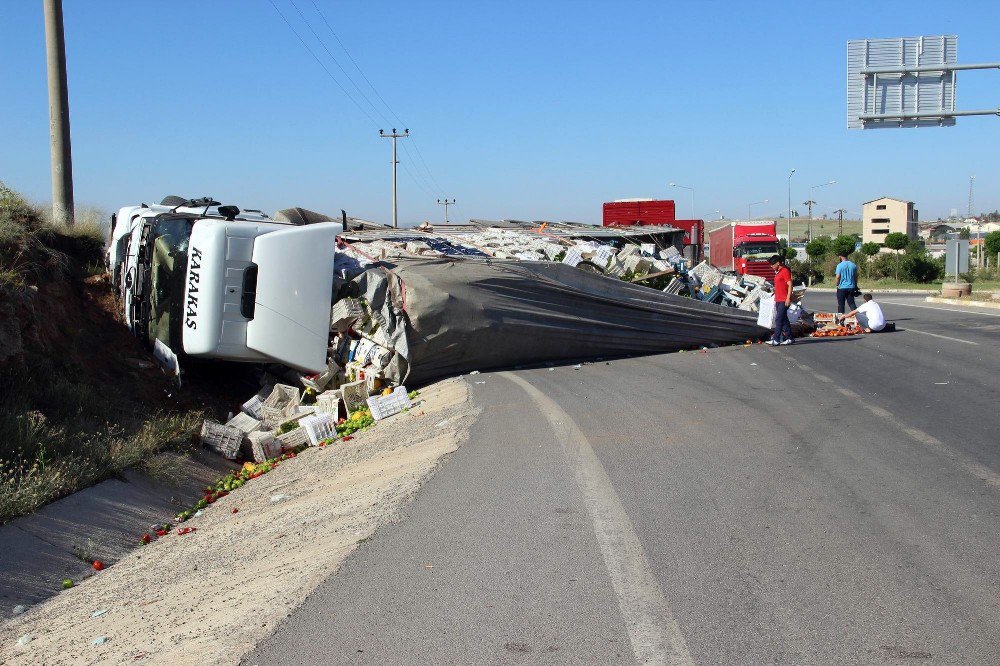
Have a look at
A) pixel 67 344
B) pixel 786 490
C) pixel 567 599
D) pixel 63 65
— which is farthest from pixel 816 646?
pixel 63 65

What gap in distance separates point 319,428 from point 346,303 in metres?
2.40

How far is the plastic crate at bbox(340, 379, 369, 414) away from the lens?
11508 millimetres

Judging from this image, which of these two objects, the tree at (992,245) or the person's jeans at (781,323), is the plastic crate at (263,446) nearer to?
the person's jeans at (781,323)

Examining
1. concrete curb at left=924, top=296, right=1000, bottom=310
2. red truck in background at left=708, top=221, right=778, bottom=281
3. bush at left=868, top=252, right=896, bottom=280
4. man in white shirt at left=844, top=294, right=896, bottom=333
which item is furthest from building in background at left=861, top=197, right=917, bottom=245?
man in white shirt at left=844, top=294, right=896, bottom=333

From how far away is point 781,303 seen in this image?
1586 cm

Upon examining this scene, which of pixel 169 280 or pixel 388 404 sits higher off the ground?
pixel 169 280

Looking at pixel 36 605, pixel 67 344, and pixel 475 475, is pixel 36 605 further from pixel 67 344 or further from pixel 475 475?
pixel 67 344

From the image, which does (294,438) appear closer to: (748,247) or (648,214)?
(648,214)

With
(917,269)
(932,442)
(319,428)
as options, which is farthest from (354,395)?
(917,269)

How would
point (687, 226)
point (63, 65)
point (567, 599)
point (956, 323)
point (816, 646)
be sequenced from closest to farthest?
point (816, 646), point (567, 599), point (63, 65), point (956, 323), point (687, 226)

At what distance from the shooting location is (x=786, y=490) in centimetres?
646

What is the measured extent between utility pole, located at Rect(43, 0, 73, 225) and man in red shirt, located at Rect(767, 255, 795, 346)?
1206 centimetres

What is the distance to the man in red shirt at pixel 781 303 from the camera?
15.7 m

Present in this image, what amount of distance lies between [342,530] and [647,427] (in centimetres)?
368
